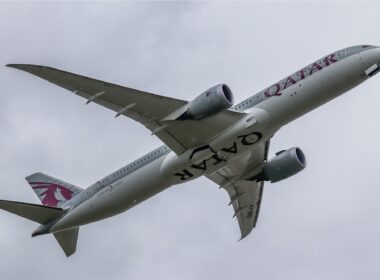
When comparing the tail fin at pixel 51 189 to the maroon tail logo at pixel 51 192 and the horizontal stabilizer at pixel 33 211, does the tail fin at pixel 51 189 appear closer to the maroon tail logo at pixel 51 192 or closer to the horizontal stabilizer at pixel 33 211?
the maroon tail logo at pixel 51 192

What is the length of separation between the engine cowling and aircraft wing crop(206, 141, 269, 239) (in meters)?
8.69

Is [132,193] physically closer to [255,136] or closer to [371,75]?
[255,136]

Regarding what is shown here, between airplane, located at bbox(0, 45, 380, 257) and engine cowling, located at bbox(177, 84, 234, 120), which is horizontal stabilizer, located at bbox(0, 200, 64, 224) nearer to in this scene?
airplane, located at bbox(0, 45, 380, 257)

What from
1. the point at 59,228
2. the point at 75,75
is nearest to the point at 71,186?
the point at 59,228

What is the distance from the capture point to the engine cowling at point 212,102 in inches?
1852

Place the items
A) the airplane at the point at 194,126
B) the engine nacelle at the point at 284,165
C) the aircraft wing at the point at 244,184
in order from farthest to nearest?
the aircraft wing at the point at 244,184 → the engine nacelle at the point at 284,165 → the airplane at the point at 194,126

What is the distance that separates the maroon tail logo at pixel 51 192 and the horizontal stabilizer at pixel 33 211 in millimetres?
3533

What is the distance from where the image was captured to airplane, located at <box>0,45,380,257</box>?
47.8m

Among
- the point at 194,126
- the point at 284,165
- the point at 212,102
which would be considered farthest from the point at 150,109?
the point at 284,165

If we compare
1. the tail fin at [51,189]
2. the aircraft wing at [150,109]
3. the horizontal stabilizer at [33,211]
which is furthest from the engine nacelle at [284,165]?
the horizontal stabilizer at [33,211]

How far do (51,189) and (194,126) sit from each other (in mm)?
15941

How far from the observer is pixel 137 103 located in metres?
49.1

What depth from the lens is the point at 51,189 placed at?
198ft

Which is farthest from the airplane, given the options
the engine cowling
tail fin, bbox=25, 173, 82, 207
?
tail fin, bbox=25, 173, 82, 207
